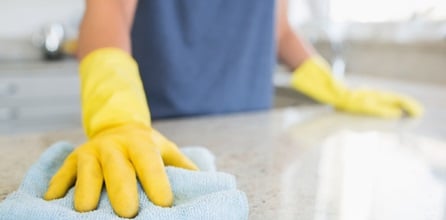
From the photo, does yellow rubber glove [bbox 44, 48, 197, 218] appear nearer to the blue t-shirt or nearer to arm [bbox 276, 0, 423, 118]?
the blue t-shirt

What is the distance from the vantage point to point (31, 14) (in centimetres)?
291

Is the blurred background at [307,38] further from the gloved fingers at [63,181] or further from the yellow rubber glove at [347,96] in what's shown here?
the gloved fingers at [63,181]

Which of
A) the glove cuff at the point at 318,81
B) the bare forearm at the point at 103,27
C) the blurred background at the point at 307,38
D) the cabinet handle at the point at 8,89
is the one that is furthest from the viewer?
the cabinet handle at the point at 8,89

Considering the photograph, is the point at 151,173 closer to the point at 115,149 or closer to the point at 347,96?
the point at 115,149

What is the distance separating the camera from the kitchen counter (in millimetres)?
481

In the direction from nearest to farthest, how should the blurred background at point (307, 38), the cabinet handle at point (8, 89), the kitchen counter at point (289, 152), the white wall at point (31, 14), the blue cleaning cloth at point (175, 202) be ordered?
the blue cleaning cloth at point (175, 202), the kitchen counter at point (289, 152), the blurred background at point (307, 38), the cabinet handle at point (8, 89), the white wall at point (31, 14)

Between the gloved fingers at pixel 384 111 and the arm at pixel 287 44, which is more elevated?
the arm at pixel 287 44

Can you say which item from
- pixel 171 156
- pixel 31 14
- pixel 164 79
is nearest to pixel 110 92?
pixel 171 156

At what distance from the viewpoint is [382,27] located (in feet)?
6.23

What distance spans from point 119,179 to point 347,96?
803 mm

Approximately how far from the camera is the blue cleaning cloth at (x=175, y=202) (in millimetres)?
370

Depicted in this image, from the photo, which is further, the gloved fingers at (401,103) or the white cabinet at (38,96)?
the white cabinet at (38,96)

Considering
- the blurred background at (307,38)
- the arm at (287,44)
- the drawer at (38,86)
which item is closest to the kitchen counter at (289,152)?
the arm at (287,44)

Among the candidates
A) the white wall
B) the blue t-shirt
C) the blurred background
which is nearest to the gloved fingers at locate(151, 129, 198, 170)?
the blue t-shirt
